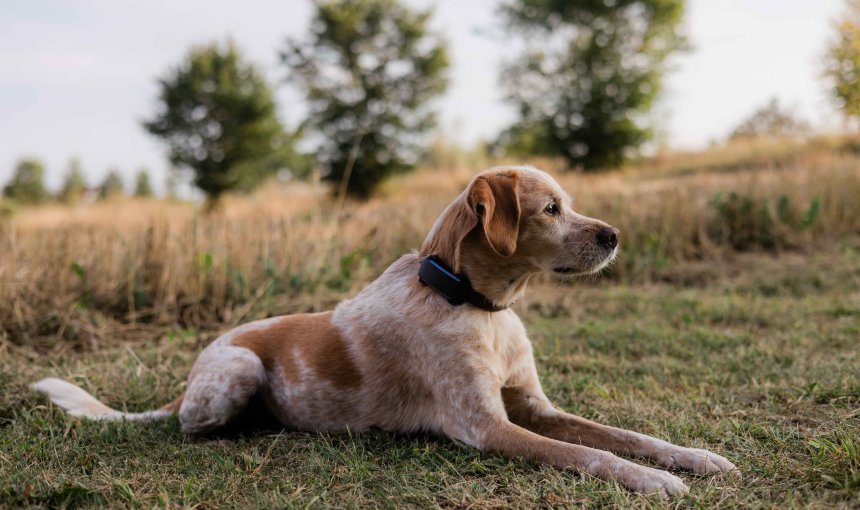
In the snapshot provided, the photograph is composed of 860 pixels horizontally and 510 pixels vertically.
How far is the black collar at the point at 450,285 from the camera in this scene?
2.93 metres

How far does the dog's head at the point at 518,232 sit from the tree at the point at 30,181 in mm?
48848

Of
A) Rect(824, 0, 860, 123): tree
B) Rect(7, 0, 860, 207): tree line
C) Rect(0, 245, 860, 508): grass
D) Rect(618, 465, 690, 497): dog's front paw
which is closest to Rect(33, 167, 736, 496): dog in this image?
Rect(0, 245, 860, 508): grass

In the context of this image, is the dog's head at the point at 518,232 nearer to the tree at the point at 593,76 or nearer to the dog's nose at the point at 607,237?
the dog's nose at the point at 607,237

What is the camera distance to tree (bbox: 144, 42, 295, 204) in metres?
32.8

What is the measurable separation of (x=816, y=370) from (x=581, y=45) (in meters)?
26.9

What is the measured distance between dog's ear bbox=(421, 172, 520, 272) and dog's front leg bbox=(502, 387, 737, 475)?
0.75 m

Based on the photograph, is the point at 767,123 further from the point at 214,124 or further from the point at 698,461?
the point at 698,461

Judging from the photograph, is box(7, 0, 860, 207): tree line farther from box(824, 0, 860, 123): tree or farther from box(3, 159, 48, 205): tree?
box(3, 159, 48, 205): tree

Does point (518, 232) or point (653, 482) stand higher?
point (518, 232)

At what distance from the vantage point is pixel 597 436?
2.85 m

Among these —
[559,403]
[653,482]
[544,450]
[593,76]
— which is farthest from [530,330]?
[593,76]

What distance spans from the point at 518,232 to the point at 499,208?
0.18 meters

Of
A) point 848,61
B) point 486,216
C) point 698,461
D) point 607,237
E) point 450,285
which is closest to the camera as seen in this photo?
point 698,461

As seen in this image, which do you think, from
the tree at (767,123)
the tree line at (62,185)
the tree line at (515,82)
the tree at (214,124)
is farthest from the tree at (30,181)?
the tree at (767,123)
